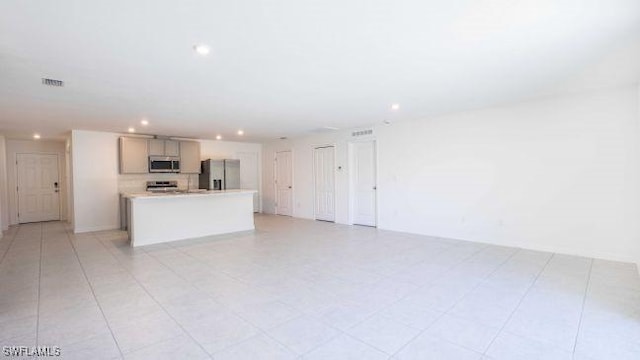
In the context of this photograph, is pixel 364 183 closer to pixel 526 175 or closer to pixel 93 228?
pixel 526 175

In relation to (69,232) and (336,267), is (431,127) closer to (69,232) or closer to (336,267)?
(336,267)

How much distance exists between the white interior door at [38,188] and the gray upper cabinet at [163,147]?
339 cm

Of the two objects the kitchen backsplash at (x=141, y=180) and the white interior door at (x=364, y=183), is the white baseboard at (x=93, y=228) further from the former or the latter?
the white interior door at (x=364, y=183)

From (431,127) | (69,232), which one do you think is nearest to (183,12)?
(431,127)

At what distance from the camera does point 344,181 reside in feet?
24.6

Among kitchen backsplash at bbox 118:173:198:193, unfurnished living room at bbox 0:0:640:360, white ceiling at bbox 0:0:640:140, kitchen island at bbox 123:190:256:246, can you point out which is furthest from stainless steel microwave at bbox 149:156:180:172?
white ceiling at bbox 0:0:640:140

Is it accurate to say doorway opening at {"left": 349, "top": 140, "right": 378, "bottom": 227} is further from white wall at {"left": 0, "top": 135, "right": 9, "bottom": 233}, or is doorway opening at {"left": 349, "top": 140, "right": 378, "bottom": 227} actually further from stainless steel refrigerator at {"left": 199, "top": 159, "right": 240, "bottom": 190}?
white wall at {"left": 0, "top": 135, "right": 9, "bottom": 233}

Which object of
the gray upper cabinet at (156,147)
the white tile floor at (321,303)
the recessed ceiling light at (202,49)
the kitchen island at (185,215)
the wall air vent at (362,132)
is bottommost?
the white tile floor at (321,303)

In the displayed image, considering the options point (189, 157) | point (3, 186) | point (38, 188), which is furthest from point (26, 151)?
point (189, 157)

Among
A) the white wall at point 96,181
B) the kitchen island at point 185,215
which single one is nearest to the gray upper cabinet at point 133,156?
the white wall at point 96,181

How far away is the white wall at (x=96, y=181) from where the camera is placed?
6.78 meters

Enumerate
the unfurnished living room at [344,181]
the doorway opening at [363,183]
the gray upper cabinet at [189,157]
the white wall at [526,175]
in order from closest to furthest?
the unfurnished living room at [344,181]
the white wall at [526,175]
the doorway opening at [363,183]
the gray upper cabinet at [189,157]

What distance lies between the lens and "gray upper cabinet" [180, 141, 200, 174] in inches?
315

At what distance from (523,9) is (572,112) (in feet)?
10.7
